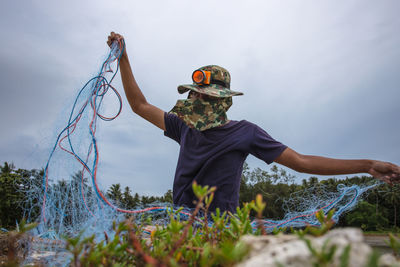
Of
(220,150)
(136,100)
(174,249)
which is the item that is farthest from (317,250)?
(136,100)

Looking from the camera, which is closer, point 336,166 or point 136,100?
point 336,166

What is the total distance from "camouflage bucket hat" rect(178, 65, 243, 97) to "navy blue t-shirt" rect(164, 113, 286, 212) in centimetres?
33

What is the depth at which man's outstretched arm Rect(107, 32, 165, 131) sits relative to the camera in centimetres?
317

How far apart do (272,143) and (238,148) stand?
0.32m

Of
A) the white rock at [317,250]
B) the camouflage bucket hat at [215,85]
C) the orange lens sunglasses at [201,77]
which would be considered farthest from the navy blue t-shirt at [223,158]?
the white rock at [317,250]

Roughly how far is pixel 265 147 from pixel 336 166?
627 millimetres

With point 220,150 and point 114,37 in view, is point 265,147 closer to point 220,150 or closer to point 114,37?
point 220,150

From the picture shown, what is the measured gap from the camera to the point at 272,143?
8.84 ft

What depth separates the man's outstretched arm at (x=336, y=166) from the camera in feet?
7.97

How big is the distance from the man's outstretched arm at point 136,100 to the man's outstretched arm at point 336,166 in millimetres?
1376

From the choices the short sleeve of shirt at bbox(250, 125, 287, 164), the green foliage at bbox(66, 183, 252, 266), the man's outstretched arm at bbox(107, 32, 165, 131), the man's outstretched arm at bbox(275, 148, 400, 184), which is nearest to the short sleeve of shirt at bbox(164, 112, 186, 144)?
the man's outstretched arm at bbox(107, 32, 165, 131)

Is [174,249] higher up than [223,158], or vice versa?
[223,158]

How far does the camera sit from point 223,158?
271 centimetres

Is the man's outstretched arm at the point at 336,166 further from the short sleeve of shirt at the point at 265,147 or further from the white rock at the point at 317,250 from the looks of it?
the white rock at the point at 317,250
